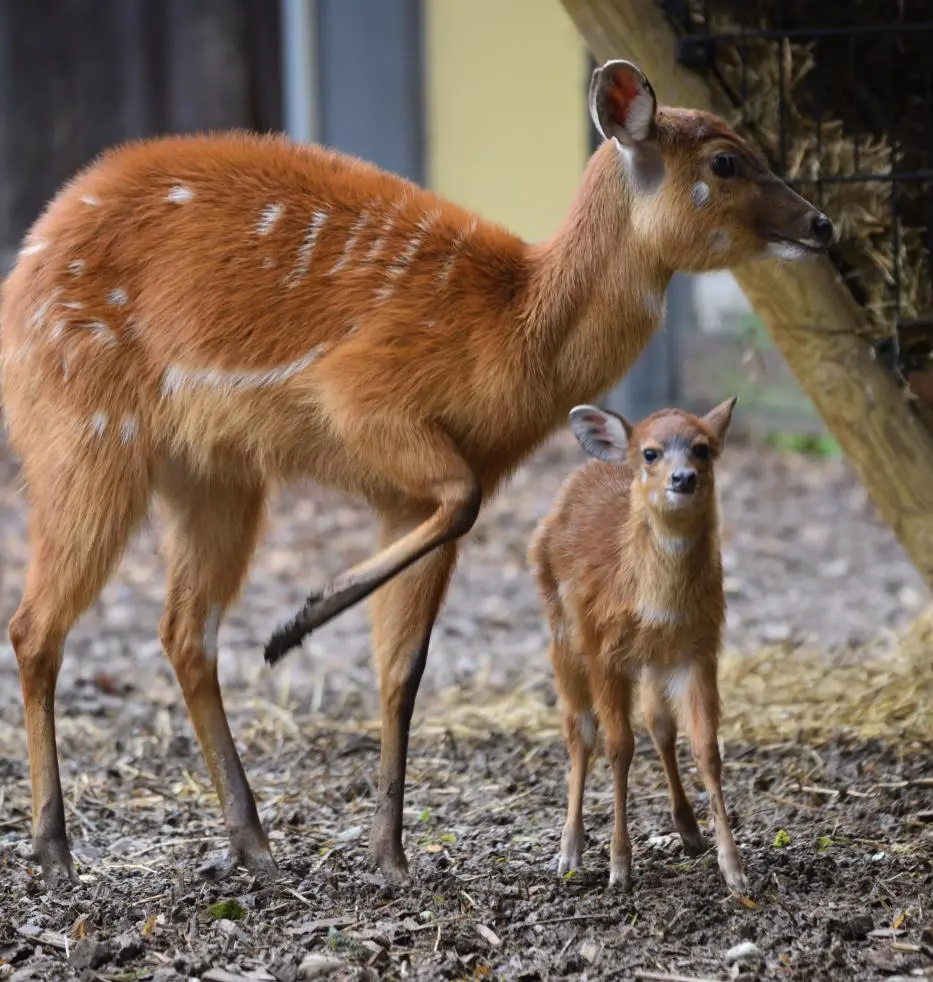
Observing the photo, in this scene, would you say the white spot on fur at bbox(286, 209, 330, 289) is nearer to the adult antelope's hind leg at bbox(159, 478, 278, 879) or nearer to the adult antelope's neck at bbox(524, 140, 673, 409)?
the adult antelope's neck at bbox(524, 140, 673, 409)

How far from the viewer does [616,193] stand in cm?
402

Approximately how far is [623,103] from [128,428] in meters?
1.51

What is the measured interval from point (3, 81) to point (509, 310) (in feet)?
33.3

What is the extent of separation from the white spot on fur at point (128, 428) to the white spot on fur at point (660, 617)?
1399mm

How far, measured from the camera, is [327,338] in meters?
4.07

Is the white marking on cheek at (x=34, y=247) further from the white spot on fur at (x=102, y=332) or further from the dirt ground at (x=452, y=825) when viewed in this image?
the dirt ground at (x=452, y=825)

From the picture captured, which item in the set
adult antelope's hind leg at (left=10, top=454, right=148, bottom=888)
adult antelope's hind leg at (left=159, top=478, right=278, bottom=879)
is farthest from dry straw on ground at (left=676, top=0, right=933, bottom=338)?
adult antelope's hind leg at (left=10, top=454, right=148, bottom=888)

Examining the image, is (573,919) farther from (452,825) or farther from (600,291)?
(600,291)

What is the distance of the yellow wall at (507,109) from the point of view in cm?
1046

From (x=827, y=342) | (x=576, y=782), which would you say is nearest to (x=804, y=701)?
(x=827, y=342)

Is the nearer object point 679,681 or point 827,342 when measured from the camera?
point 679,681

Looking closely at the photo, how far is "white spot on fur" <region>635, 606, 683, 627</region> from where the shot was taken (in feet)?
12.9

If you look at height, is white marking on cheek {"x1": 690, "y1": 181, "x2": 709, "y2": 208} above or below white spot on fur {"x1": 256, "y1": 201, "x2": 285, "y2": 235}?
above

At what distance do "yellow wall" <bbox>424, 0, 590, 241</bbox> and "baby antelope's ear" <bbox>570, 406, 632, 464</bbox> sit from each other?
6.55 meters
